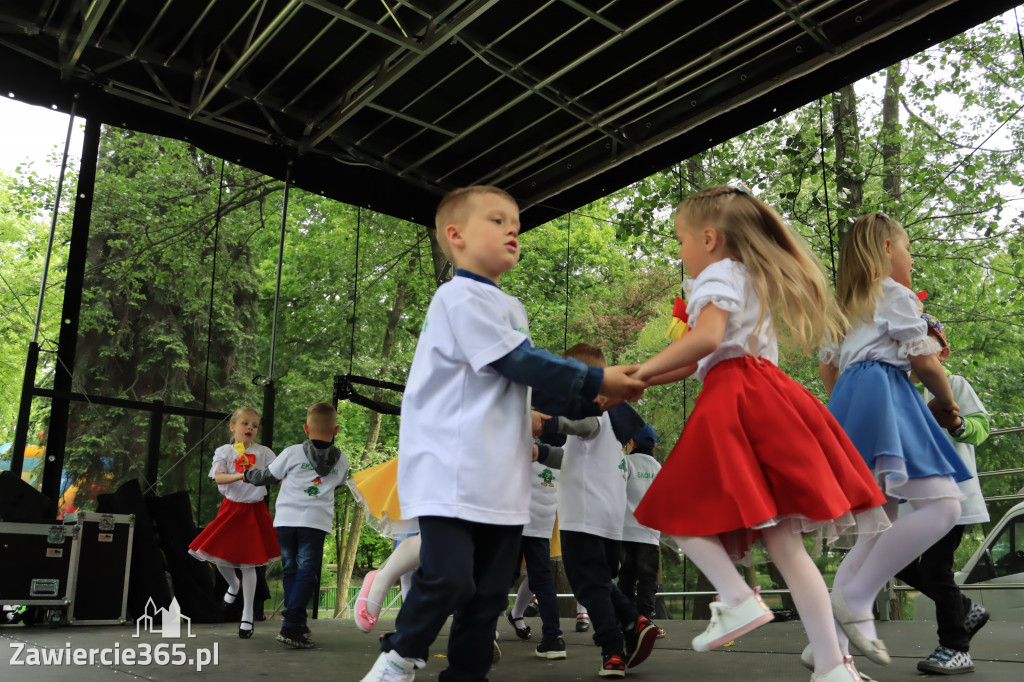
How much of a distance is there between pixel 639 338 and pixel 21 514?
24.2 ft

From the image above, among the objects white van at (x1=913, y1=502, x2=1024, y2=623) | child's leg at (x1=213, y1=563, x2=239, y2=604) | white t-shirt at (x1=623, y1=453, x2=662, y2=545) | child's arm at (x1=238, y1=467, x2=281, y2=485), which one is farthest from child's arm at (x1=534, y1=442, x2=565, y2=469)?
white van at (x1=913, y1=502, x2=1024, y2=623)

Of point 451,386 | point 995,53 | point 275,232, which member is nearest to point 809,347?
point 451,386

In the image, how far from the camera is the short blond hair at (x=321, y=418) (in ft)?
15.6

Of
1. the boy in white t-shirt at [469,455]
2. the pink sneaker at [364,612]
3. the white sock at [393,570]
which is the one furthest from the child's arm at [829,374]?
the pink sneaker at [364,612]

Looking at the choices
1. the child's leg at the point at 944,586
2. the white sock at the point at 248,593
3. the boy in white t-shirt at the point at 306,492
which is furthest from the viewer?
the white sock at the point at 248,593

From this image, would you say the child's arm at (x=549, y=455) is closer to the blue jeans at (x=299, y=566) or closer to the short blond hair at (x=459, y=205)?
the short blond hair at (x=459, y=205)

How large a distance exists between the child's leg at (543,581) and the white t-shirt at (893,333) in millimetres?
1891

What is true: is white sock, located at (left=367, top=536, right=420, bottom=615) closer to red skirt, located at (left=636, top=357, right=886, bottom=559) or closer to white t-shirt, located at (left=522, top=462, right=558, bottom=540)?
white t-shirt, located at (left=522, top=462, right=558, bottom=540)

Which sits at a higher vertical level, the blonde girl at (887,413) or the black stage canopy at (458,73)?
the black stage canopy at (458,73)

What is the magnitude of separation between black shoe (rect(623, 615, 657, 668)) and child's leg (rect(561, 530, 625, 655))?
85mm

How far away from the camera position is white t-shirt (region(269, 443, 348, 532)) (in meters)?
4.65

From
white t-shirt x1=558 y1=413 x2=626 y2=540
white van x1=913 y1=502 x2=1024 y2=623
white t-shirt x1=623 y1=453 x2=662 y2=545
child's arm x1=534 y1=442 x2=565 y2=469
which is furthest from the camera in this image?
white van x1=913 y1=502 x2=1024 y2=623

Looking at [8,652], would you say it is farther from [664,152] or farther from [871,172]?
[871,172]

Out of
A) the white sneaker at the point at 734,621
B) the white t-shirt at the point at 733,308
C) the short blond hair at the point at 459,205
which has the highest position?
the short blond hair at the point at 459,205
